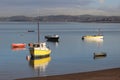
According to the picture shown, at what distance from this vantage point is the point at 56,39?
351 feet

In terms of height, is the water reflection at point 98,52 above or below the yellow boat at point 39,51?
below

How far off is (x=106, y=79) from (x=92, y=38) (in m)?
91.9

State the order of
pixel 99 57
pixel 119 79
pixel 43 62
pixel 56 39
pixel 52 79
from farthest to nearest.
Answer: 1. pixel 56 39
2. pixel 99 57
3. pixel 43 62
4. pixel 52 79
5. pixel 119 79

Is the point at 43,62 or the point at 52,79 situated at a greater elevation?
the point at 52,79

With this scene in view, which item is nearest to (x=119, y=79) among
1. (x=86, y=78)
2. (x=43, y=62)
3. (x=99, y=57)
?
(x=86, y=78)

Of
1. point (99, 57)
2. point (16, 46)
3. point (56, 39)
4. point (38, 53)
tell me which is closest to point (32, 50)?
point (38, 53)

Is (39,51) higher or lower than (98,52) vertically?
higher

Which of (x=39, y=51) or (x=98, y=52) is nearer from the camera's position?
(x=39, y=51)

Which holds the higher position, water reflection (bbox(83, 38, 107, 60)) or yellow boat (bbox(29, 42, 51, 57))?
yellow boat (bbox(29, 42, 51, 57))

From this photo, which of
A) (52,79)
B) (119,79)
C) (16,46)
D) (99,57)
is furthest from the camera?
(16,46)

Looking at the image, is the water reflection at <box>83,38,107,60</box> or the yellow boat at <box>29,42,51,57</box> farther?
the water reflection at <box>83,38,107,60</box>

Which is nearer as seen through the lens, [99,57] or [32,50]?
[32,50]

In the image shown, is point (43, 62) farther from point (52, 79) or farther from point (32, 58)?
point (52, 79)

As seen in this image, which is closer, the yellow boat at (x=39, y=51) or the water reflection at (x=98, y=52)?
the yellow boat at (x=39, y=51)
